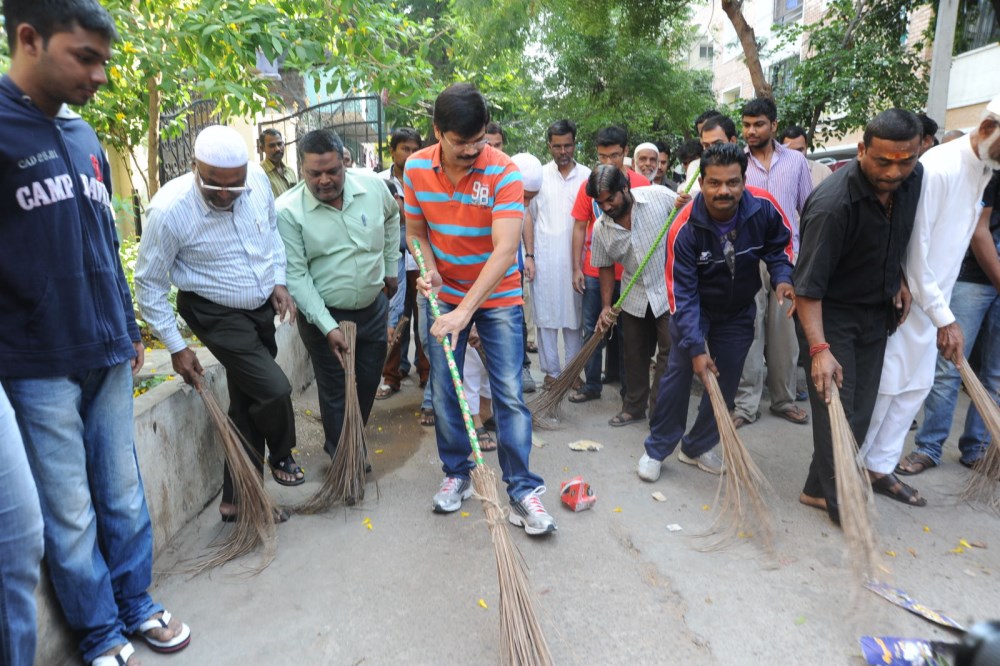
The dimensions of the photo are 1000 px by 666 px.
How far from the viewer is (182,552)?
2980 millimetres

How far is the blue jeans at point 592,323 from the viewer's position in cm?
495

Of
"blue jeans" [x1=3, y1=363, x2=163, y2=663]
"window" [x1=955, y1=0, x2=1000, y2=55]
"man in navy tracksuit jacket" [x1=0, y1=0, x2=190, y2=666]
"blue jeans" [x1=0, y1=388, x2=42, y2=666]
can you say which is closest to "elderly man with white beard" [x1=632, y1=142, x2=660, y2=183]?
"man in navy tracksuit jacket" [x1=0, y1=0, x2=190, y2=666]

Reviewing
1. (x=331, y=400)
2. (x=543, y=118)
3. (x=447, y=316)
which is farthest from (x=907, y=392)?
(x=543, y=118)

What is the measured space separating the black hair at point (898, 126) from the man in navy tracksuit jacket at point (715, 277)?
0.61 m

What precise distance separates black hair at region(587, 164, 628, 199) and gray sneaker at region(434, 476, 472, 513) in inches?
75.3

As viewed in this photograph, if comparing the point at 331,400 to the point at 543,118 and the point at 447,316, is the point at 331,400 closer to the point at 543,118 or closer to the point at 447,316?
the point at 447,316

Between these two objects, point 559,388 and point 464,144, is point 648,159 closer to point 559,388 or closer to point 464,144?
point 559,388

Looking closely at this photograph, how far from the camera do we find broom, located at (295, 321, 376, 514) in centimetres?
339

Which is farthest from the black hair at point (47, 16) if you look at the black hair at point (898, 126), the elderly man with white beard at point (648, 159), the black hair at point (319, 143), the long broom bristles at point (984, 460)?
the elderly man with white beard at point (648, 159)

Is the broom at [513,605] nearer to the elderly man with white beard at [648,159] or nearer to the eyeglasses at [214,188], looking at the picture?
the eyeglasses at [214,188]

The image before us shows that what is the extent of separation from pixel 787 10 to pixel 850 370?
73.0 feet

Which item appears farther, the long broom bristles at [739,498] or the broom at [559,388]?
the broom at [559,388]

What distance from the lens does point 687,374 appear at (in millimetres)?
3613

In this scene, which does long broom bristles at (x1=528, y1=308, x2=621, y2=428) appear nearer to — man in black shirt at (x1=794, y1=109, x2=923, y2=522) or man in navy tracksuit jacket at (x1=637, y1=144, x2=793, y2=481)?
man in navy tracksuit jacket at (x1=637, y1=144, x2=793, y2=481)
